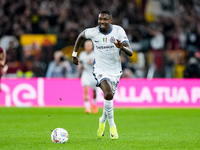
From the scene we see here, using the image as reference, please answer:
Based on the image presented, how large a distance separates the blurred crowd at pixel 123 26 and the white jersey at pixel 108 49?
9.38 metres

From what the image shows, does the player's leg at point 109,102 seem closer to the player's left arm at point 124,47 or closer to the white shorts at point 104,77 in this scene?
the white shorts at point 104,77

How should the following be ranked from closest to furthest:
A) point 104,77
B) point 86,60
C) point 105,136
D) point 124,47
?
point 124,47, point 104,77, point 105,136, point 86,60

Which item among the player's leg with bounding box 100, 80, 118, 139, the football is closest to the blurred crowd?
the player's leg with bounding box 100, 80, 118, 139

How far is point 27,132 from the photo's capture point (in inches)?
358

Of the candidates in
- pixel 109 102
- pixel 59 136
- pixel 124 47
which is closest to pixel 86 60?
pixel 109 102

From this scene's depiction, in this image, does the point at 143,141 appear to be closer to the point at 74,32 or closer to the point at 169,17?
the point at 74,32

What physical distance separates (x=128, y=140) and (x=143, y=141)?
0.94ft

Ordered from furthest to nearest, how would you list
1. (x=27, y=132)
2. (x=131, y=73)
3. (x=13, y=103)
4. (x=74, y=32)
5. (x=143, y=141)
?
(x=74, y=32) < (x=131, y=73) < (x=13, y=103) < (x=27, y=132) < (x=143, y=141)

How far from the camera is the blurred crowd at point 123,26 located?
18734mm

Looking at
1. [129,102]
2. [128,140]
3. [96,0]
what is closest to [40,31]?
[96,0]

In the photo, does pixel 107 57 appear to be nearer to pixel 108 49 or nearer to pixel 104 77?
pixel 108 49

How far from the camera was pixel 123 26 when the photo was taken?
22406 mm

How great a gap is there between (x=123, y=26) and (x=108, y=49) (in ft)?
47.7

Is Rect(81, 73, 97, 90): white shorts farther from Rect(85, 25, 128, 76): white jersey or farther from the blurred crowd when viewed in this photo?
Rect(85, 25, 128, 76): white jersey
